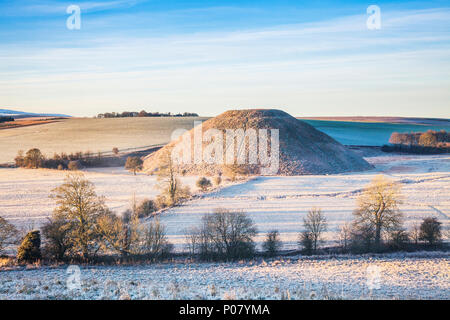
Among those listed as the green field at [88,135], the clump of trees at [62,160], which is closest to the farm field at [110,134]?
the green field at [88,135]

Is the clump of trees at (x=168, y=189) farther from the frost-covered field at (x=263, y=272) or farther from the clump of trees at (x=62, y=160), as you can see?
the clump of trees at (x=62, y=160)

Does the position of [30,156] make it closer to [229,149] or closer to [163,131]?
[229,149]

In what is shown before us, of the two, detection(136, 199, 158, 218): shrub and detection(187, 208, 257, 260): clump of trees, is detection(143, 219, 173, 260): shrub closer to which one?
detection(187, 208, 257, 260): clump of trees

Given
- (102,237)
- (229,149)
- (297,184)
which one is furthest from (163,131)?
(102,237)

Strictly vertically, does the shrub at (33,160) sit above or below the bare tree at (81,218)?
above

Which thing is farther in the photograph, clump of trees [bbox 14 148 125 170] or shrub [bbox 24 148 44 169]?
clump of trees [bbox 14 148 125 170]

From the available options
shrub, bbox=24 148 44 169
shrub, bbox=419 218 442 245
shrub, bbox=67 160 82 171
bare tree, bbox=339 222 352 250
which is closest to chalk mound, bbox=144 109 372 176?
shrub, bbox=67 160 82 171
